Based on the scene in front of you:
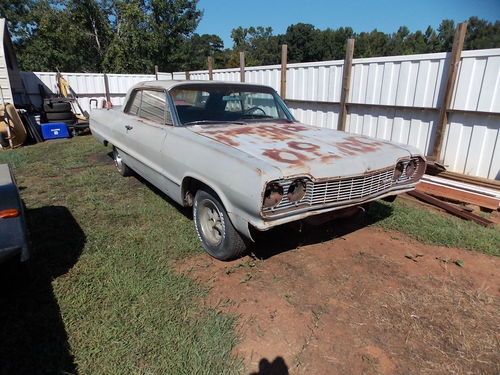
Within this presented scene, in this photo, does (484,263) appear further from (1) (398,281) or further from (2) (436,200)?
(2) (436,200)

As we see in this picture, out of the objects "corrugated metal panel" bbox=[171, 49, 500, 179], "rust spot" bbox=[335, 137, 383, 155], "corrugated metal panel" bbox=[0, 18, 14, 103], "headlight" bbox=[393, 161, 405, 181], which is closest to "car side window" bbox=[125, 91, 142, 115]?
"rust spot" bbox=[335, 137, 383, 155]

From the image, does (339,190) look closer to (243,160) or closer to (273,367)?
(243,160)

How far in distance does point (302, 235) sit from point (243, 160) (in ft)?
4.76

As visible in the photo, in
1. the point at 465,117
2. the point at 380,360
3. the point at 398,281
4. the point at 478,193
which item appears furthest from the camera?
the point at 465,117

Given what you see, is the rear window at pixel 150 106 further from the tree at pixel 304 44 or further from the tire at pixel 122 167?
the tree at pixel 304 44

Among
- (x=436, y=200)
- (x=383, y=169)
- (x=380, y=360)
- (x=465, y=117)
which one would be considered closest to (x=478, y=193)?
(x=436, y=200)

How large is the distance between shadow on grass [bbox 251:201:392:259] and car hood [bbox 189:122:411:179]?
2.34 ft

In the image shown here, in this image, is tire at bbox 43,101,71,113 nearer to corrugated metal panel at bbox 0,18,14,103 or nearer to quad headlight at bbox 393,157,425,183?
corrugated metal panel at bbox 0,18,14,103

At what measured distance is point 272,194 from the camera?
95.3 inches

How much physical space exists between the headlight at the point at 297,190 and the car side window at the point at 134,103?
3015mm

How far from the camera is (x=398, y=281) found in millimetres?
2898

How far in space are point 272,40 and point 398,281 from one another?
260 feet

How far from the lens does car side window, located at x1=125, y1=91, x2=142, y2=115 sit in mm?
4656

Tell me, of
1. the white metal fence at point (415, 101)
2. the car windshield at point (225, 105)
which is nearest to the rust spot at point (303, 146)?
the car windshield at point (225, 105)
